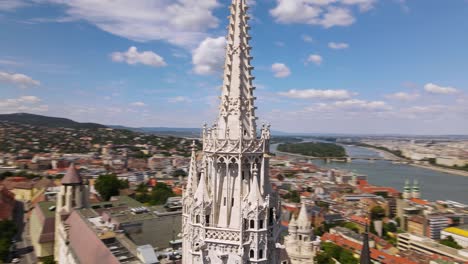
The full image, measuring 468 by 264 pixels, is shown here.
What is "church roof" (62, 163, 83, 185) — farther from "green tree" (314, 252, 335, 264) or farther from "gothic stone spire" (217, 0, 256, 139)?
"gothic stone spire" (217, 0, 256, 139)

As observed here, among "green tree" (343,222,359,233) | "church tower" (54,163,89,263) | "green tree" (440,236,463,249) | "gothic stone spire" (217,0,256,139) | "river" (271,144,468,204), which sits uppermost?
"gothic stone spire" (217,0,256,139)

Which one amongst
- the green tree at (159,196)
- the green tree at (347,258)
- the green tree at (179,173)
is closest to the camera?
the green tree at (347,258)

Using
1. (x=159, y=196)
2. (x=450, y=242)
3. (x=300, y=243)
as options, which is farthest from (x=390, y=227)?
(x=159, y=196)

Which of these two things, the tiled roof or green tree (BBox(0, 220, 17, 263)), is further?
the tiled roof

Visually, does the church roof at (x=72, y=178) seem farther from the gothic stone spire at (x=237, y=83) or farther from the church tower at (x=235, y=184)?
the gothic stone spire at (x=237, y=83)

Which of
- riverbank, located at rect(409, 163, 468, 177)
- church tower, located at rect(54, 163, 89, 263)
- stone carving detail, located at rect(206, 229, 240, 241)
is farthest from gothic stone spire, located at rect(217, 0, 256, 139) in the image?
riverbank, located at rect(409, 163, 468, 177)

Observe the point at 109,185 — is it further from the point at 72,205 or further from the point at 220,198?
the point at 220,198

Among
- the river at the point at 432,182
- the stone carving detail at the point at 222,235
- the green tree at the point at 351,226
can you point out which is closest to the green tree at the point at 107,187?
the green tree at the point at 351,226

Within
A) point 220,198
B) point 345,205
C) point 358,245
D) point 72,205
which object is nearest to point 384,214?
point 345,205

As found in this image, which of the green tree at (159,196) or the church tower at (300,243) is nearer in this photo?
the church tower at (300,243)
